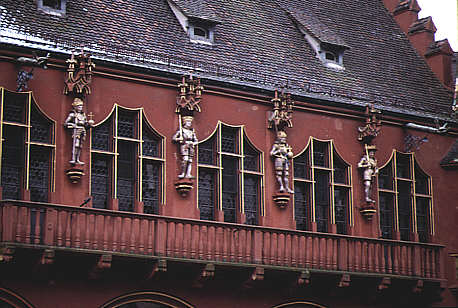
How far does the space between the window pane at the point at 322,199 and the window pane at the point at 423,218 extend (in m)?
3.30

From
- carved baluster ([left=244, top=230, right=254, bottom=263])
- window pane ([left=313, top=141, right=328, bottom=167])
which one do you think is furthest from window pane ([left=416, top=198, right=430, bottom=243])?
carved baluster ([left=244, top=230, right=254, bottom=263])

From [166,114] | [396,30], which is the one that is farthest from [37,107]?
[396,30]

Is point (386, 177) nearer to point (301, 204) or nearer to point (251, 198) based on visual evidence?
point (301, 204)

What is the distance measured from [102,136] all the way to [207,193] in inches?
125

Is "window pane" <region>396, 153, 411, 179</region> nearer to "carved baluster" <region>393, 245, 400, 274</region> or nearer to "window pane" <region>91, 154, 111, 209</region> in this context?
"carved baluster" <region>393, 245, 400, 274</region>

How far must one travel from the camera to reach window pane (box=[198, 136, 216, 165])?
28234 millimetres

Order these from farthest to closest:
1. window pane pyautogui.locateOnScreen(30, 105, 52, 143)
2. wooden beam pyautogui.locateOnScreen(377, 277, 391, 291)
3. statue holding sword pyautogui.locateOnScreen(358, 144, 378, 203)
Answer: statue holding sword pyautogui.locateOnScreen(358, 144, 378, 203) → wooden beam pyautogui.locateOnScreen(377, 277, 391, 291) → window pane pyautogui.locateOnScreen(30, 105, 52, 143)

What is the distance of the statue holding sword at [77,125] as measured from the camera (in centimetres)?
2581

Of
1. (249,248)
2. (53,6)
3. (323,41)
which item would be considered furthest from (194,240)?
(323,41)

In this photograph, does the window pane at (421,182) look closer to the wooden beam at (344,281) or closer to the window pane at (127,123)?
the wooden beam at (344,281)

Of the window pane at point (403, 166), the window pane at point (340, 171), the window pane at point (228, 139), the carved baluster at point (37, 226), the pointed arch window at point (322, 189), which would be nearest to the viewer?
the carved baluster at point (37, 226)

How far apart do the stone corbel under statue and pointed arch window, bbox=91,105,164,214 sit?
56 cm

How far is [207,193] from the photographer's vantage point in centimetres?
2817

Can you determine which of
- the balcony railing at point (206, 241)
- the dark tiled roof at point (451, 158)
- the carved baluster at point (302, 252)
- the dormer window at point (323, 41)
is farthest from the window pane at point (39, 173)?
the dark tiled roof at point (451, 158)
